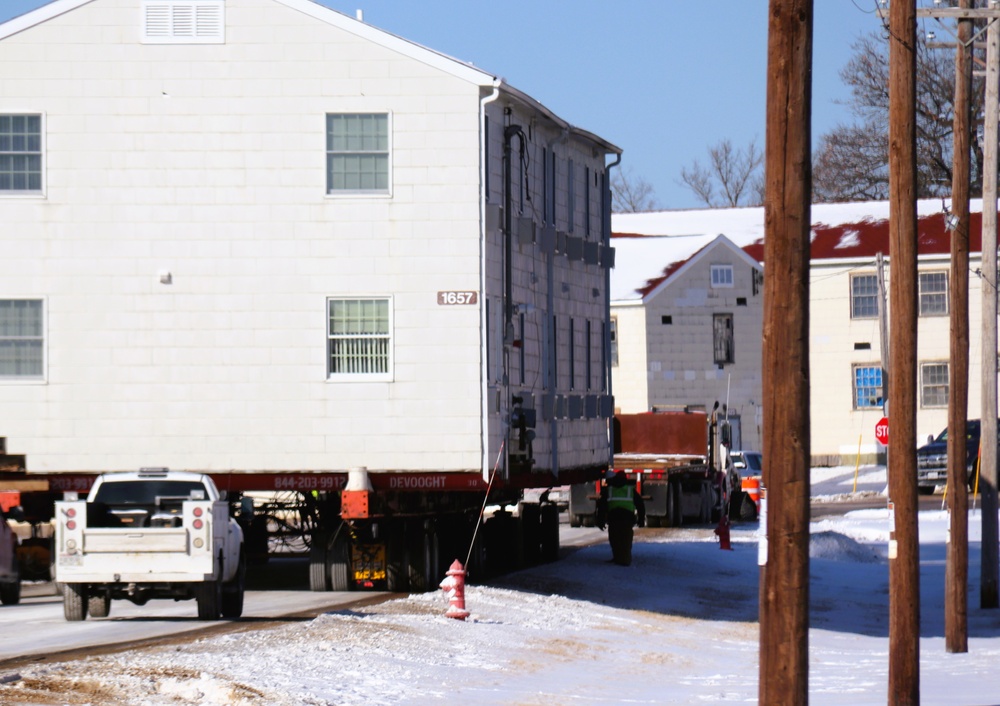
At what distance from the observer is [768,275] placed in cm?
1180

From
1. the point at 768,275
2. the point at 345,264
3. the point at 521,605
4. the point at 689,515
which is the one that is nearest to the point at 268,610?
the point at 521,605

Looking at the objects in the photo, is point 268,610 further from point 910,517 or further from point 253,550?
point 910,517

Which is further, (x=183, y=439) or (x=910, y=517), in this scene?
(x=183, y=439)

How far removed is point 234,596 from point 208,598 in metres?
0.79

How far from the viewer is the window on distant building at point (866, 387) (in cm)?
6450

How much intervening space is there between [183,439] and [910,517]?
1127 cm

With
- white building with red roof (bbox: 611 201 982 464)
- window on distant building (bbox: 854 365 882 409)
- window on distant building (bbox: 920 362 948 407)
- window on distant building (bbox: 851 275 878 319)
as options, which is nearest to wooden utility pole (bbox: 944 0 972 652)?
white building with red roof (bbox: 611 201 982 464)

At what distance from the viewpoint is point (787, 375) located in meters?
11.7

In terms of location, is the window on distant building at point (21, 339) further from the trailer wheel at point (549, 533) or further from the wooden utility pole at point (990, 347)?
the wooden utility pole at point (990, 347)

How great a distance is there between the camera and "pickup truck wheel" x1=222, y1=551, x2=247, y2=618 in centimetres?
2175

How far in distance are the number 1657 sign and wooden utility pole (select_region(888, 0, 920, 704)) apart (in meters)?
7.50

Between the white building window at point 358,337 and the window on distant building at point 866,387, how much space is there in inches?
1620

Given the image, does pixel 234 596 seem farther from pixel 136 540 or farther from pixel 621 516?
pixel 621 516

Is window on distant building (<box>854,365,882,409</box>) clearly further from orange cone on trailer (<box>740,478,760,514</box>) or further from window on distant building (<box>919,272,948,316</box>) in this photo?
orange cone on trailer (<box>740,478,760,514</box>)
